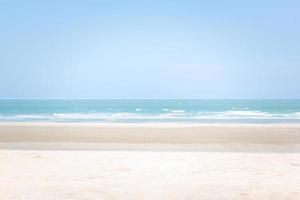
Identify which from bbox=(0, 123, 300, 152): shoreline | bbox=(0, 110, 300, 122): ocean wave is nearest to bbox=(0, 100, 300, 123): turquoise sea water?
bbox=(0, 110, 300, 122): ocean wave

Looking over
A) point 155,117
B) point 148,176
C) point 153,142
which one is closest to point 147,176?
point 148,176

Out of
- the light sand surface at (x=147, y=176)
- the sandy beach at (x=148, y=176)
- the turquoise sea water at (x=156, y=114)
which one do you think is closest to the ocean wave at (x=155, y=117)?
the turquoise sea water at (x=156, y=114)

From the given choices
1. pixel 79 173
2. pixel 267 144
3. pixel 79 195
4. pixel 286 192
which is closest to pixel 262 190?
pixel 286 192

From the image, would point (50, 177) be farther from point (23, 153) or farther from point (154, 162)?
point (23, 153)

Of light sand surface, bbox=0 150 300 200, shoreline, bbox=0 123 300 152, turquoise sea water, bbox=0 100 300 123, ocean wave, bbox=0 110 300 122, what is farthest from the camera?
ocean wave, bbox=0 110 300 122

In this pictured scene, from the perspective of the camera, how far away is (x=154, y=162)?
9.56 meters

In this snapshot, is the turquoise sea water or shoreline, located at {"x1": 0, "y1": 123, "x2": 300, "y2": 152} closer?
shoreline, located at {"x1": 0, "y1": 123, "x2": 300, "y2": 152}

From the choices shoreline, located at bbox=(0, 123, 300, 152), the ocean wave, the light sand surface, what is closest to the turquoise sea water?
the ocean wave

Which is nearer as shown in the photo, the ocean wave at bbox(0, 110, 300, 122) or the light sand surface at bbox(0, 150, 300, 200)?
the light sand surface at bbox(0, 150, 300, 200)

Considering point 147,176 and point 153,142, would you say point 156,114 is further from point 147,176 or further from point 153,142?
point 147,176

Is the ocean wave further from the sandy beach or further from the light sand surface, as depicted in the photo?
the light sand surface

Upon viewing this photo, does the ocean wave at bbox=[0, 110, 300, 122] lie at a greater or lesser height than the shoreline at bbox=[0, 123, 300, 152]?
greater

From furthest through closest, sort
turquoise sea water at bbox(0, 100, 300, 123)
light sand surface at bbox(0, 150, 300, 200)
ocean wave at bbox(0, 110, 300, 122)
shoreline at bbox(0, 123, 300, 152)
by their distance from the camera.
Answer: ocean wave at bbox(0, 110, 300, 122) → turquoise sea water at bbox(0, 100, 300, 123) → shoreline at bbox(0, 123, 300, 152) → light sand surface at bbox(0, 150, 300, 200)

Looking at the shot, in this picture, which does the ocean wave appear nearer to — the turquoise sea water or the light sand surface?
the turquoise sea water
